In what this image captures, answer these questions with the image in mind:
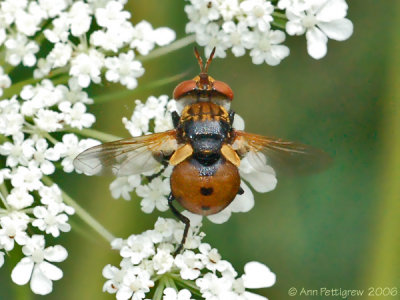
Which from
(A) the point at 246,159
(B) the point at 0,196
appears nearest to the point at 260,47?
(A) the point at 246,159

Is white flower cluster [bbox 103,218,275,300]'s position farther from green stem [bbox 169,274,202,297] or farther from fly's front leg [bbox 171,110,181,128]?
fly's front leg [bbox 171,110,181,128]

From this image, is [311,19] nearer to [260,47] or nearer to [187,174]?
[260,47]

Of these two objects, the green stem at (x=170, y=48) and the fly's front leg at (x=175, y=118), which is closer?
the fly's front leg at (x=175, y=118)

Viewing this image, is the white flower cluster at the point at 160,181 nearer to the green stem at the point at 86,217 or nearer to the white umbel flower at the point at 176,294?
the green stem at the point at 86,217

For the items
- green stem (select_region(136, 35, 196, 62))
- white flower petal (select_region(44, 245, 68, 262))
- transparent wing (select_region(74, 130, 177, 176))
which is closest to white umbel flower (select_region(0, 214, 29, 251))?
white flower petal (select_region(44, 245, 68, 262))

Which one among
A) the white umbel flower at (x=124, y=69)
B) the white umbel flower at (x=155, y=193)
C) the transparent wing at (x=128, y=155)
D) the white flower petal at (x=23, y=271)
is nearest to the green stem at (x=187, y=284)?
the white umbel flower at (x=155, y=193)
